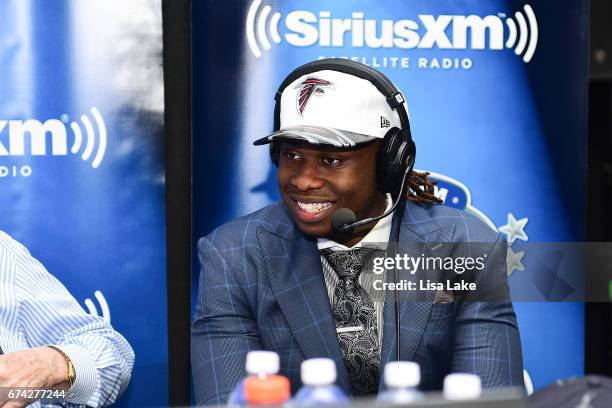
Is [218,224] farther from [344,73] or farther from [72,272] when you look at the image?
[344,73]

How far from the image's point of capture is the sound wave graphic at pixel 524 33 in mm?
2582

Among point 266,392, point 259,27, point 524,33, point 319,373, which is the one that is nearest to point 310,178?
point 259,27

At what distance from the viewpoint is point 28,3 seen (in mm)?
2414

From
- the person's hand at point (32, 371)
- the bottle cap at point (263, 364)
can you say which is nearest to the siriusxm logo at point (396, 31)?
the person's hand at point (32, 371)

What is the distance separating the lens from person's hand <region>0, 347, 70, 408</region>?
7.72ft

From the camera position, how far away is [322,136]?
2.12 m

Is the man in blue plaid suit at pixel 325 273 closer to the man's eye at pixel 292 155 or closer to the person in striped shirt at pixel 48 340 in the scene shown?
the man's eye at pixel 292 155

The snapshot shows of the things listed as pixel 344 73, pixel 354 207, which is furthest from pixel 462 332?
pixel 344 73

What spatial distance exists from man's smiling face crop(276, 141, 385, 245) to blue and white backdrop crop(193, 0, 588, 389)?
0.31 meters

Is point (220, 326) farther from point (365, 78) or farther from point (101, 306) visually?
point (365, 78)

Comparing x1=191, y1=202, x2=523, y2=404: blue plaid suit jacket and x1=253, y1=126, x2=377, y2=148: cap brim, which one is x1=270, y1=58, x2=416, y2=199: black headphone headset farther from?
x1=191, y1=202, x2=523, y2=404: blue plaid suit jacket

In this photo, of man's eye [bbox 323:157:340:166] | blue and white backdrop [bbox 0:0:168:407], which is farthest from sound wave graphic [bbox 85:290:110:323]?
man's eye [bbox 323:157:340:166]

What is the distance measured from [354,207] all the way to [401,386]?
995 millimetres

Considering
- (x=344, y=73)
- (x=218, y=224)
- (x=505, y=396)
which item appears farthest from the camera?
(x=218, y=224)
